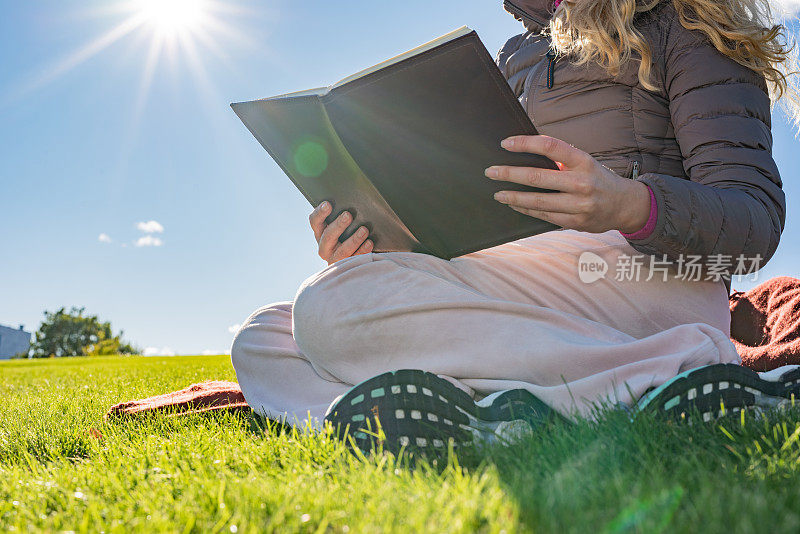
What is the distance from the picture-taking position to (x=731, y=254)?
2010mm

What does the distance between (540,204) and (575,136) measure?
926 millimetres

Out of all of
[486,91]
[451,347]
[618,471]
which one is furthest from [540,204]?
[618,471]

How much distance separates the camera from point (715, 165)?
7.05 feet

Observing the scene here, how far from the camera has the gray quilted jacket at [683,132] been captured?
75.0 inches

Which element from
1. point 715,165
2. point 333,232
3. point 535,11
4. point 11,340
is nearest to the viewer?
point 715,165

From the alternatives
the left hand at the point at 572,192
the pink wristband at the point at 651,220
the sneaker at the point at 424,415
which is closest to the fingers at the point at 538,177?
the left hand at the point at 572,192

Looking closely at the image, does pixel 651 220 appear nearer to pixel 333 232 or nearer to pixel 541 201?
pixel 541 201

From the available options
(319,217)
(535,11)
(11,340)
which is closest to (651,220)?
(319,217)

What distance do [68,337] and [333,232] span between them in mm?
53306

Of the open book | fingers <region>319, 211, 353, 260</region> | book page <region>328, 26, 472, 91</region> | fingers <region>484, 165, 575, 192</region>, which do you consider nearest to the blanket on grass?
fingers <region>319, 211, 353, 260</region>

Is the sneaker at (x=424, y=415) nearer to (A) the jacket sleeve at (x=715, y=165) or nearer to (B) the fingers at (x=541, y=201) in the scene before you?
(B) the fingers at (x=541, y=201)

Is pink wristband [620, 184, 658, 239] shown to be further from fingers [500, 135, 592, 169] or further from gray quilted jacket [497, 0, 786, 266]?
fingers [500, 135, 592, 169]

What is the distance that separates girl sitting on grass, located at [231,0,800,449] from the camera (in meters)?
A: 1.64

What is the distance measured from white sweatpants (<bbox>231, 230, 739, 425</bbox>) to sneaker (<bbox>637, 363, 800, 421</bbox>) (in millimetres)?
123
